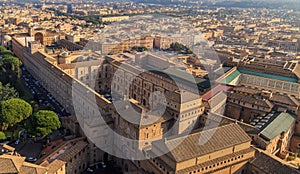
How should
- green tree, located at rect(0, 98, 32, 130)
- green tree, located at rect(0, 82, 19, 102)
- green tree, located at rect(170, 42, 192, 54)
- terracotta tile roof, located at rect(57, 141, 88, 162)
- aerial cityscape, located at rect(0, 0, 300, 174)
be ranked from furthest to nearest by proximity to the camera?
green tree, located at rect(170, 42, 192, 54), green tree, located at rect(0, 82, 19, 102), green tree, located at rect(0, 98, 32, 130), terracotta tile roof, located at rect(57, 141, 88, 162), aerial cityscape, located at rect(0, 0, 300, 174)

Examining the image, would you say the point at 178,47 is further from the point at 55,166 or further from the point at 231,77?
the point at 55,166

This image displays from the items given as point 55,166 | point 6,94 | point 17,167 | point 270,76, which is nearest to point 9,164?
point 17,167

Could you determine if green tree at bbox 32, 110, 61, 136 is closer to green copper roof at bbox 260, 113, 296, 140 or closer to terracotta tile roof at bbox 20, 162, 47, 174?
terracotta tile roof at bbox 20, 162, 47, 174

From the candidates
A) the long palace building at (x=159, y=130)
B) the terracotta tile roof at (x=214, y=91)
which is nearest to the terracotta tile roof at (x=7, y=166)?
the long palace building at (x=159, y=130)

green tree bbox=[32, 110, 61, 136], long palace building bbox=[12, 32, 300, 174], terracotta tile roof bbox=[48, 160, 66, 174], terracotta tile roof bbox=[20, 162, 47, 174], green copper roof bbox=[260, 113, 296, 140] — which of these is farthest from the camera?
green tree bbox=[32, 110, 61, 136]

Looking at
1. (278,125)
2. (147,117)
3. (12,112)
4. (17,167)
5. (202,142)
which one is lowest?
(17,167)

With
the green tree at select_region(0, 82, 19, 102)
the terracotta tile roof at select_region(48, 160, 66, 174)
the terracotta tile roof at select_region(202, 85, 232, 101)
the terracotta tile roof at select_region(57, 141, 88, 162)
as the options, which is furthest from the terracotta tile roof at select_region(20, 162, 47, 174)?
the green tree at select_region(0, 82, 19, 102)
